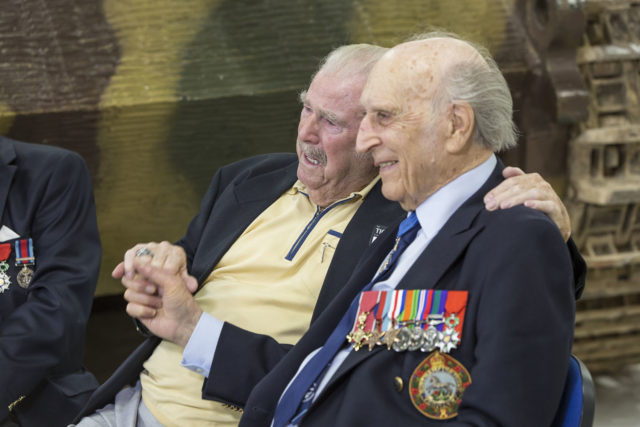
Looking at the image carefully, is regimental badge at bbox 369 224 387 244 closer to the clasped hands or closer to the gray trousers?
the clasped hands

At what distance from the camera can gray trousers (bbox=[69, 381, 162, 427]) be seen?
5.91 feet

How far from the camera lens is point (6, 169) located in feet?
6.96

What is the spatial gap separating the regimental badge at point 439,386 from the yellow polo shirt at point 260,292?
514 millimetres

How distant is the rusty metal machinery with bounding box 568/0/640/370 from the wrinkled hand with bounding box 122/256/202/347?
1.61 meters

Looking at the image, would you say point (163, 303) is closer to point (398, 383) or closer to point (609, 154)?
point (398, 383)

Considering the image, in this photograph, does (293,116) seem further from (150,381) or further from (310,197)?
(150,381)

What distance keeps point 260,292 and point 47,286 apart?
584 millimetres

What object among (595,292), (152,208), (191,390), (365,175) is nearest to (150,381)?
(191,390)

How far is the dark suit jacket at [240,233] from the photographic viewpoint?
66.7 inches

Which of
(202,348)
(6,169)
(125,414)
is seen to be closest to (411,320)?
(202,348)

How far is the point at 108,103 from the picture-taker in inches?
106

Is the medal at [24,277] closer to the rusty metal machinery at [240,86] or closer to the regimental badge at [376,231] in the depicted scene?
the rusty metal machinery at [240,86]

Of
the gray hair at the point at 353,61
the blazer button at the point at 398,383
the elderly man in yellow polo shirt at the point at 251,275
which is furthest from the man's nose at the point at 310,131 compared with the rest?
the blazer button at the point at 398,383

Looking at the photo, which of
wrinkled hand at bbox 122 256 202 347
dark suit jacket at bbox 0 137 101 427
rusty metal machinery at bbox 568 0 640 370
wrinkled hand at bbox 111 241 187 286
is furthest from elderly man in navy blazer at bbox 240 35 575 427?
rusty metal machinery at bbox 568 0 640 370
